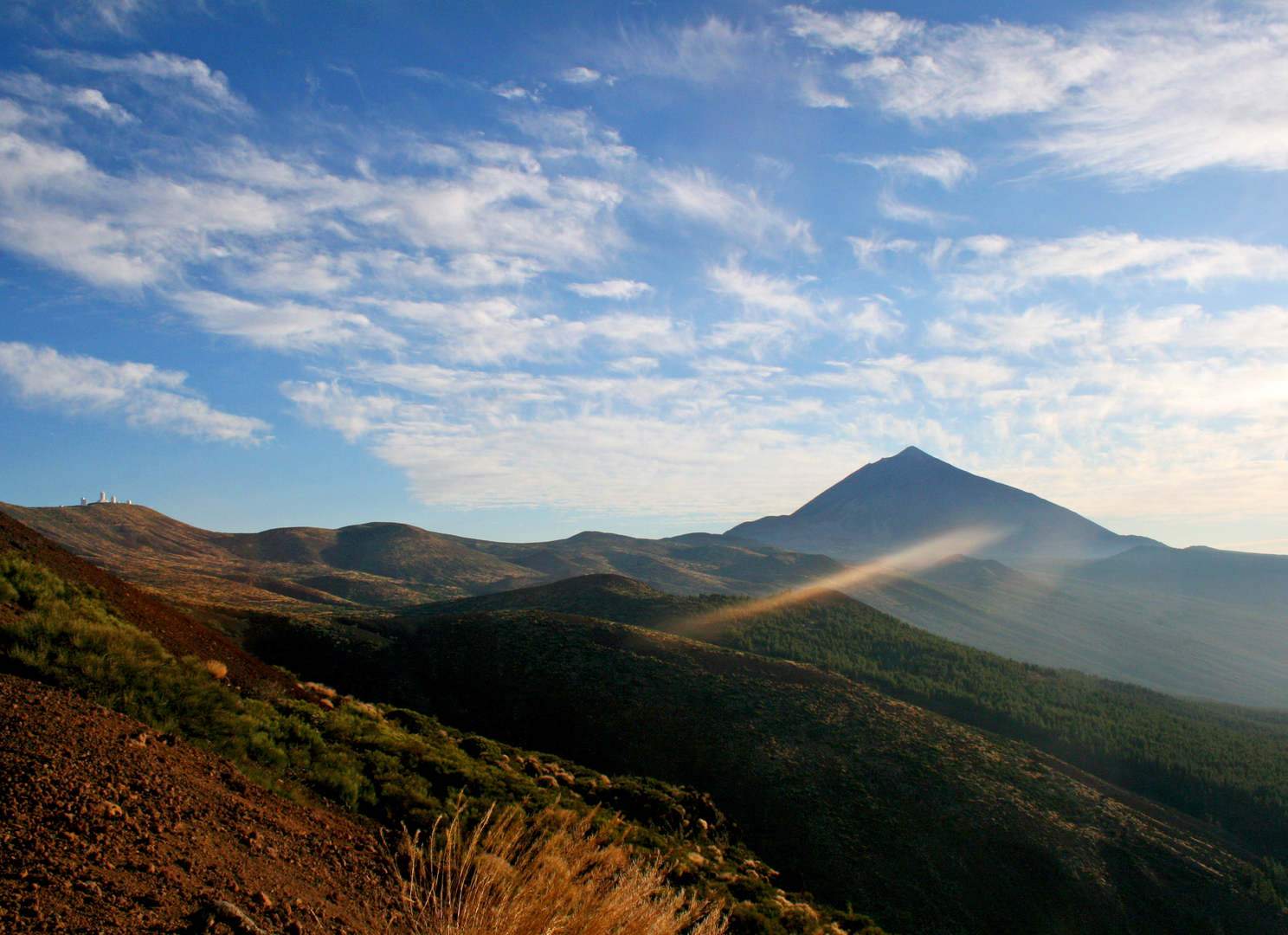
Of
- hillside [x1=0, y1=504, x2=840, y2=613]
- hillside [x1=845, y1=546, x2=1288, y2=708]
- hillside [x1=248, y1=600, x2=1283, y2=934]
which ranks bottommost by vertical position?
hillside [x1=845, y1=546, x2=1288, y2=708]

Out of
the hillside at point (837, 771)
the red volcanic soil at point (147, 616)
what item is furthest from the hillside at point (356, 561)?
the red volcanic soil at point (147, 616)

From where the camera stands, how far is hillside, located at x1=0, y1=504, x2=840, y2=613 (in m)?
73.6

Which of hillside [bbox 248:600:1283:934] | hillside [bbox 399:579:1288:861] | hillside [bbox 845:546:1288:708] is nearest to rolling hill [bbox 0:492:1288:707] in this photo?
hillside [bbox 845:546:1288:708]

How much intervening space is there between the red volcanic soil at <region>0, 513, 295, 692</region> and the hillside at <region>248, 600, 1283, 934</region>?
35.6 ft

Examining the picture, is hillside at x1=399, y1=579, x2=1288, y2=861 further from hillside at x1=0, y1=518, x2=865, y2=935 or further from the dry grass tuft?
the dry grass tuft

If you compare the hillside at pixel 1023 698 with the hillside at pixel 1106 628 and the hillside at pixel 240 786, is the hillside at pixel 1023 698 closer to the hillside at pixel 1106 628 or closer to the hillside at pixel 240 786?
the hillside at pixel 240 786

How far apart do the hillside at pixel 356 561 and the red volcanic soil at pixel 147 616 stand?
135 feet

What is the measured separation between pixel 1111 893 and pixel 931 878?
4.99 m

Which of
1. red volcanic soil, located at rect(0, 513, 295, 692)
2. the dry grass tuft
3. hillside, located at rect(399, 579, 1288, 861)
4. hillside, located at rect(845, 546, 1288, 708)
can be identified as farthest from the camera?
hillside, located at rect(845, 546, 1288, 708)

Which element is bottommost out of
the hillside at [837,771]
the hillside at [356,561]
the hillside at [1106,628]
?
the hillside at [1106,628]

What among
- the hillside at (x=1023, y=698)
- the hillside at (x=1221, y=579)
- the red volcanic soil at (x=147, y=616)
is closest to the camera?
the red volcanic soil at (x=147, y=616)

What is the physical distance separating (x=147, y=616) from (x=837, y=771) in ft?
62.9

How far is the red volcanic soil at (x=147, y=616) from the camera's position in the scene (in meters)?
13.1

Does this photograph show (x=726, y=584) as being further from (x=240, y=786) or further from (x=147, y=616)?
(x=240, y=786)
